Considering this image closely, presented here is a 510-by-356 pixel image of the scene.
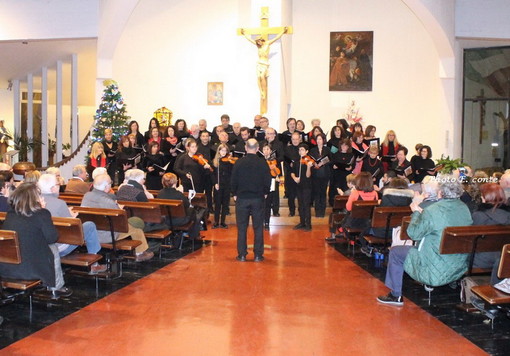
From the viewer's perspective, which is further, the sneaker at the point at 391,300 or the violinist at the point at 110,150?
the violinist at the point at 110,150

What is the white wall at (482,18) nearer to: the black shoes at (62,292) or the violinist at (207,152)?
the violinist at (207,152)

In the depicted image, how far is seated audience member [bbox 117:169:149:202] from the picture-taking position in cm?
794

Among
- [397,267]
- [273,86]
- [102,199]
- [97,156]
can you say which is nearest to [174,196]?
[102,199]

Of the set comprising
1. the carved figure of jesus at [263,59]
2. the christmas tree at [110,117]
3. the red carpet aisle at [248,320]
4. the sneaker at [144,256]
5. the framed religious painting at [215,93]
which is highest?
the carved figure of jesus at [263,59]

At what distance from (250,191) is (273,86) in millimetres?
7695

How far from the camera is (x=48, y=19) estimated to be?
568 inches

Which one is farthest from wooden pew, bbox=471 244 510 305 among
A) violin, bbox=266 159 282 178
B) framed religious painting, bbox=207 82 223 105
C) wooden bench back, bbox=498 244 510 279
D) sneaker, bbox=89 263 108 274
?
framed religious painting, bbox=207 82 223 105

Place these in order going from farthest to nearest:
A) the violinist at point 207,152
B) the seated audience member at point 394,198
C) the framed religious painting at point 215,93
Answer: the framed religious painting at point 215,93 < the violinist at point 207,152 < the seated audience member at point 394,198

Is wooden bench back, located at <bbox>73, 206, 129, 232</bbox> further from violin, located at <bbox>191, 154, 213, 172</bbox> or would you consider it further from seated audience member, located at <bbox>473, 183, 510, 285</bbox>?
violin, located at <bbox>191, 154, 213, 172</bbox>

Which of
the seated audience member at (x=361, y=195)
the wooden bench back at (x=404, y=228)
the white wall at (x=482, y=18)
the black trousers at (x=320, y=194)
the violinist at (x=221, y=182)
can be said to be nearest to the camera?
the wooden bench back at (x=404, y=228)

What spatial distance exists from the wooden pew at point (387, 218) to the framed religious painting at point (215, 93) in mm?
9640

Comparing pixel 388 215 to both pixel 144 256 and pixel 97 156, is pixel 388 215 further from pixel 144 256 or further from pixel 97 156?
pixel 97 156

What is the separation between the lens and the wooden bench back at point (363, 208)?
26.2 feet

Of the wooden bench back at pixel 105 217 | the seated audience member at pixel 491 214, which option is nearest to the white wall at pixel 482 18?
the seated audience member at pixel 491 214
